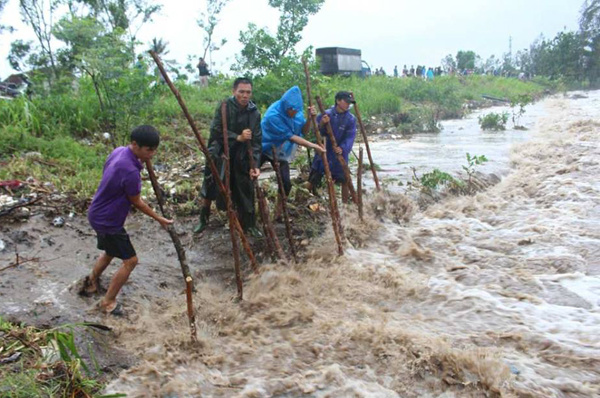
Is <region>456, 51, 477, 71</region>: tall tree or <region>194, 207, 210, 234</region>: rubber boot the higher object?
<region>456, 51, 477, 71</region>: tall tree

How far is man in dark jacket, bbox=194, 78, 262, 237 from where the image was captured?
430 cm

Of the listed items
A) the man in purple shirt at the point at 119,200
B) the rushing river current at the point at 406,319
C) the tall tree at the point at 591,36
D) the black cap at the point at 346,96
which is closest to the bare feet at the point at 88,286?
the man in purple shirt at the point at 119,200

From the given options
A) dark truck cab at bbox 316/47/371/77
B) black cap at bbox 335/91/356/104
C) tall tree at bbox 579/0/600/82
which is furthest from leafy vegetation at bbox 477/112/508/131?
tall tree at bbox 579/0/600/82

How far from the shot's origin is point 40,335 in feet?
9.69

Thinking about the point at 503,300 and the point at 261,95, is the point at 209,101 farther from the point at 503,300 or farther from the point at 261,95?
the point at 503,300

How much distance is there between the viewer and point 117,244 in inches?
129

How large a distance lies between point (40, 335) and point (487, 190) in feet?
19.7

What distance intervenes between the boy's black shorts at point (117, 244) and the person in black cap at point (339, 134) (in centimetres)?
229

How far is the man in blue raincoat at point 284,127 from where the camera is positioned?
465 centimetres

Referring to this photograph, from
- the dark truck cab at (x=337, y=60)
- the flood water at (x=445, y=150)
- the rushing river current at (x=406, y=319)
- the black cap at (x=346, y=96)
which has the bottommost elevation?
the rushing river current at (x=406, y=319)

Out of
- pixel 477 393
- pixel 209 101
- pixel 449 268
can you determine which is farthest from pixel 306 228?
pixel 209 101

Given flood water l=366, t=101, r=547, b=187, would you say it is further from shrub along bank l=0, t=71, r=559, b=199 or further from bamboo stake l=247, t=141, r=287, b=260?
bamboo stake l=247, t=141, r=287, b=260

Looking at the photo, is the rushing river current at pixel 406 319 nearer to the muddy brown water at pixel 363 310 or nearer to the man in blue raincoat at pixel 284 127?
the muddy brown water at pixel 363 310

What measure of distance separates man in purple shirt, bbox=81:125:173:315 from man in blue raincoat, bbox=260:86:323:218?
5.51 feet
